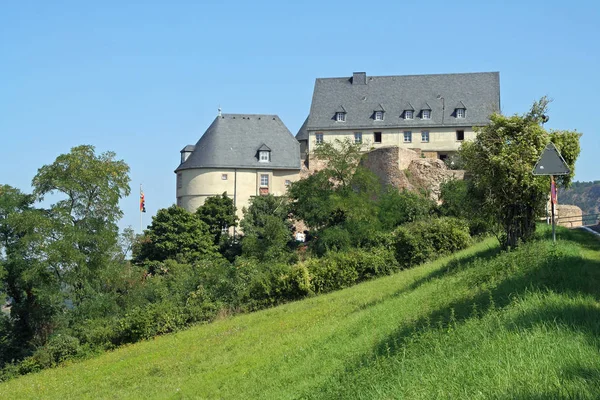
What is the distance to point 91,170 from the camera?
1483 inches

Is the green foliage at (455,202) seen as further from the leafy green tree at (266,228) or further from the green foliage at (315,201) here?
the leafy green tree at (266,228)

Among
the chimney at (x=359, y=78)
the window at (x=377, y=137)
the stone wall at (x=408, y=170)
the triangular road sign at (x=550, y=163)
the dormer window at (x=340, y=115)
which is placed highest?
the chimney at (x=359, y=78)

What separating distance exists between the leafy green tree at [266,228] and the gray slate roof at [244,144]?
5345mm

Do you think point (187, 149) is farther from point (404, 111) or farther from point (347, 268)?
point (347, 268)

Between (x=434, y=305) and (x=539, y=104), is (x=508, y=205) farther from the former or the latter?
(x=434, y=305)

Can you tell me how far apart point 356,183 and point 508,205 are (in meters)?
24.5

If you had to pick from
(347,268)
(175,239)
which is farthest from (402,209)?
(175,239)

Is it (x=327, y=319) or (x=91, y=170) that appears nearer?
(x=327, y=319)

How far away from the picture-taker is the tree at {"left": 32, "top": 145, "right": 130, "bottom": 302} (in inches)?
1421

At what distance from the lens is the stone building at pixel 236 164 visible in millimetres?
56406

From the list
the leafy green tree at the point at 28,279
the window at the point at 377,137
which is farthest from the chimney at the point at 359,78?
the leafy green tree at the point at 28,279

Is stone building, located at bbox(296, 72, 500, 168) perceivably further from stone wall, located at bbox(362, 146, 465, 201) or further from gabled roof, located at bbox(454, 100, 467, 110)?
stone wall, located at bbox(362, 146, 465, 201)

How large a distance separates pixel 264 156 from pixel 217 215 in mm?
7925

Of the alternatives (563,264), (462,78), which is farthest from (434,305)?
(462,78)
